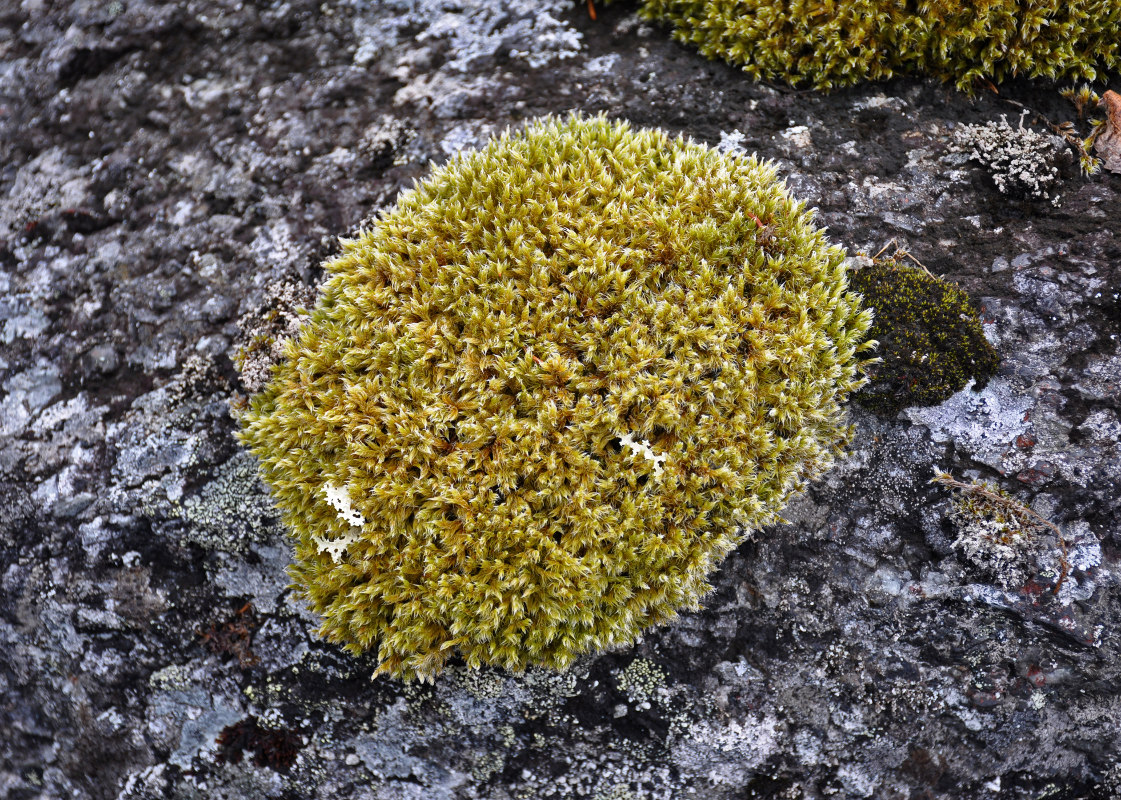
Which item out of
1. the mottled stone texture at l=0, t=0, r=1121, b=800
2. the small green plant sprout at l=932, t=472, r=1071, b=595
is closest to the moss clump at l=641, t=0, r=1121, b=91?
the mottled stone texture at l=0, t=0, r=1121, b=800

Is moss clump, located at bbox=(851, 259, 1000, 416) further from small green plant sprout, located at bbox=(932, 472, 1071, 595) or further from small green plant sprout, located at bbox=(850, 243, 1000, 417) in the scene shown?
small green plant sprout, located at bbox=(932, 472, 1071, 595)

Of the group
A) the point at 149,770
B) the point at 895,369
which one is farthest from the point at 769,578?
the point at 149,770

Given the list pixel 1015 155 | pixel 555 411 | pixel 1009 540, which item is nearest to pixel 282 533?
pixel 555 411

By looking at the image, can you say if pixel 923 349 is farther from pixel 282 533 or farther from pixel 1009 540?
pixel 282 533

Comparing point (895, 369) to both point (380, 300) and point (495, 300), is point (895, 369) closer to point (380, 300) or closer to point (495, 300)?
point (495, 300)

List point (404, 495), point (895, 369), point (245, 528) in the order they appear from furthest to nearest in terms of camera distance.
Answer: point (245, 528), point (895, 369), point (404, 495)

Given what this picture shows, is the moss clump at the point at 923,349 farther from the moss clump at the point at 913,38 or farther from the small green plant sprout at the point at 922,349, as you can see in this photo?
the moss clump at the point at 913,38

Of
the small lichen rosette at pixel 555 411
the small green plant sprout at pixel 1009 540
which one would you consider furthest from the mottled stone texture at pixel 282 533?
the small lichen rosette at pixel 555 411
